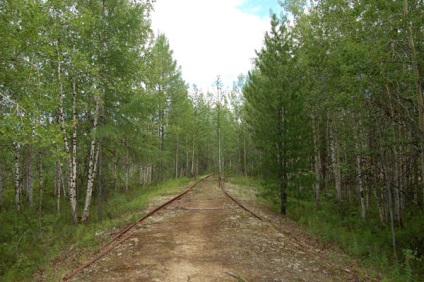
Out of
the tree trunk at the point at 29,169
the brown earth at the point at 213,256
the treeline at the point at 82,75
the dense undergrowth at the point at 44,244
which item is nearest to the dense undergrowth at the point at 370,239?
the brown earth at the point at 213,256

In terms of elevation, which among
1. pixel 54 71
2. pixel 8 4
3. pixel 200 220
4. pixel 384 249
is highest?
pixel 8 4

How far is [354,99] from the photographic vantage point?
8.59 m

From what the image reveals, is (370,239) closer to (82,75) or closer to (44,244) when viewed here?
(44,244)

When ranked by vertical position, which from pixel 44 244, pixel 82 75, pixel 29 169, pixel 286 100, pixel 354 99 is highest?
pixel 82 75

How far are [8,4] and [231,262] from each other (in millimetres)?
8810

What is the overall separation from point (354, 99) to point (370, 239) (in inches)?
212

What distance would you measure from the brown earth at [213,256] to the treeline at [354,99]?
351 centimetres

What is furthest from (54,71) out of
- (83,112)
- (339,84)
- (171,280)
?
(339,84)

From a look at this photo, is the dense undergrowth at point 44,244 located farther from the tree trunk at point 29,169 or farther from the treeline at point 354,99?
the treeline at point 354,99

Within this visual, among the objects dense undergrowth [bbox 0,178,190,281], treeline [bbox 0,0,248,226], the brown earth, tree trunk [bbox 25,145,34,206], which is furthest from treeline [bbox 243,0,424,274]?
tree trunk [bbox 25,145,34,206]

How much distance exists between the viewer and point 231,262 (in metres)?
5.32

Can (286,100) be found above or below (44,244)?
above

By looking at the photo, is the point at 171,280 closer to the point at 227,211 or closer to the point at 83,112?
the point at 227,211

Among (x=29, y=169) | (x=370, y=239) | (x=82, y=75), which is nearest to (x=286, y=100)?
(x=370, y=239)
